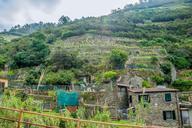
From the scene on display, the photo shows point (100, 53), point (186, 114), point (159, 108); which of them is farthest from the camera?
point (100, 53)

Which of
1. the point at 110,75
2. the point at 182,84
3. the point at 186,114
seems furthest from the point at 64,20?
the point at 186,114

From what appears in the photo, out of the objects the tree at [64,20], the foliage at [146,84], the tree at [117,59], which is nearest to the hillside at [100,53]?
the tree at [117,59]

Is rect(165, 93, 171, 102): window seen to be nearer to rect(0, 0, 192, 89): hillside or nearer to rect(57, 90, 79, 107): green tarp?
rect(57, 90, 79, 107): green tarp

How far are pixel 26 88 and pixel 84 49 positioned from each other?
16315 mm

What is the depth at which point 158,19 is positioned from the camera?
83500 mm


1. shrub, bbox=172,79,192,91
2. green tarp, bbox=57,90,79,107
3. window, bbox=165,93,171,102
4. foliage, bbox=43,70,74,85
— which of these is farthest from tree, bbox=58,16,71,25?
window, bbox=165,93,171,102

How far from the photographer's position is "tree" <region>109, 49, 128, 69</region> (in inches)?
1764

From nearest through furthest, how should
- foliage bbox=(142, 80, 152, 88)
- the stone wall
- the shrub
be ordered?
the stone wall < foliage bbox=(142, 80, 152, 88) < the shrub

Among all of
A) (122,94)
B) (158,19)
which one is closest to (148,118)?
(122,94)

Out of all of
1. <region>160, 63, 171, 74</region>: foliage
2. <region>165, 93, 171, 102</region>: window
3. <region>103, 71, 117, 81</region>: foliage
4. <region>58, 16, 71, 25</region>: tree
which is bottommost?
<region>165, 93, 171, 102</region>: window

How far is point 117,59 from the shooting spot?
4503 cm

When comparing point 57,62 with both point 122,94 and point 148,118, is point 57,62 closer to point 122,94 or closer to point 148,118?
point 122,94

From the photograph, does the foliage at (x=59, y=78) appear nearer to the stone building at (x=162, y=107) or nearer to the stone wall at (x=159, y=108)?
the stone building at (x=162, y=107)

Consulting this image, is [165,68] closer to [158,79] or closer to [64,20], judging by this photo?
[158,79]
